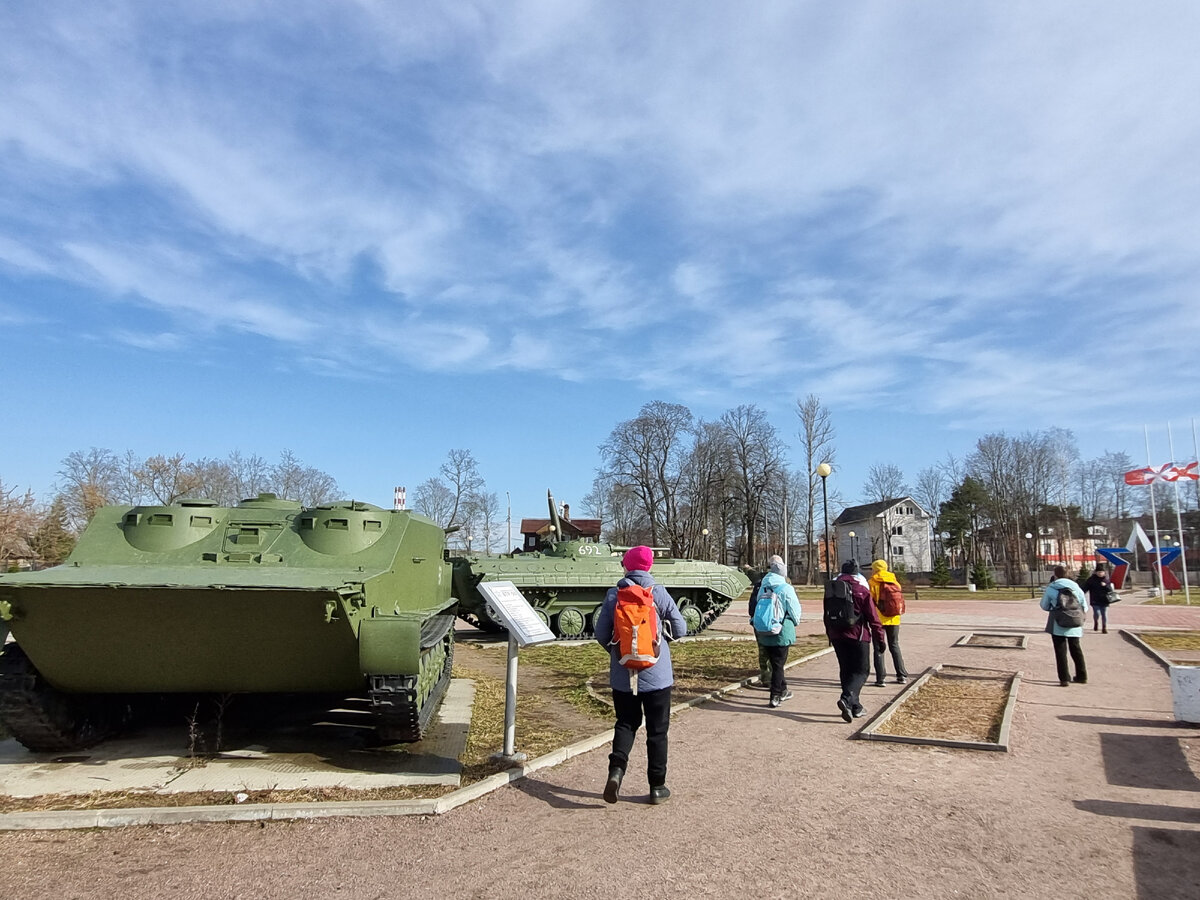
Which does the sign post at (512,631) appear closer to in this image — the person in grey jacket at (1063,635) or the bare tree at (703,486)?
the person in grey jacket at (1063,635)

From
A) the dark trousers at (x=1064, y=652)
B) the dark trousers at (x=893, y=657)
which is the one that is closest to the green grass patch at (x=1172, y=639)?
the dark trousers at (x=1064, y=652)

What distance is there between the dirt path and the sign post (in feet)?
1.47

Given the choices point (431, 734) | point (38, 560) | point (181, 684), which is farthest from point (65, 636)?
point (38, 560)

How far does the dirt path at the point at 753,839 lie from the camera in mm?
4074

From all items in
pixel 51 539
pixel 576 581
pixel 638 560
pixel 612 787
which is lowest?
pixel 612 787

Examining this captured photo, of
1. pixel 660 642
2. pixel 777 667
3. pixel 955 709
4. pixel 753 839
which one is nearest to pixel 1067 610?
pixel 955 709

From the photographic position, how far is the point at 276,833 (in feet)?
16.1

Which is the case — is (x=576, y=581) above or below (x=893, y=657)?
above

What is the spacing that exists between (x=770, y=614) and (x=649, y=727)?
3.37 metres

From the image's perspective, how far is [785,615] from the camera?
8477 millimetres

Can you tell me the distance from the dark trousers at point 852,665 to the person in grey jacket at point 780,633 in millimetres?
503

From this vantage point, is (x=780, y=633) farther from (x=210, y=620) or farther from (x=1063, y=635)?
(x=210, y=620)

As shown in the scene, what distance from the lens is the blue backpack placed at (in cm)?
837

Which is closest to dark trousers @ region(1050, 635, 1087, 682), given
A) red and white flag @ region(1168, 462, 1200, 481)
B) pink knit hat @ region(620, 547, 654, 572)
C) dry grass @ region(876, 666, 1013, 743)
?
dry grass @ region(876, 666, 1013, 743)
